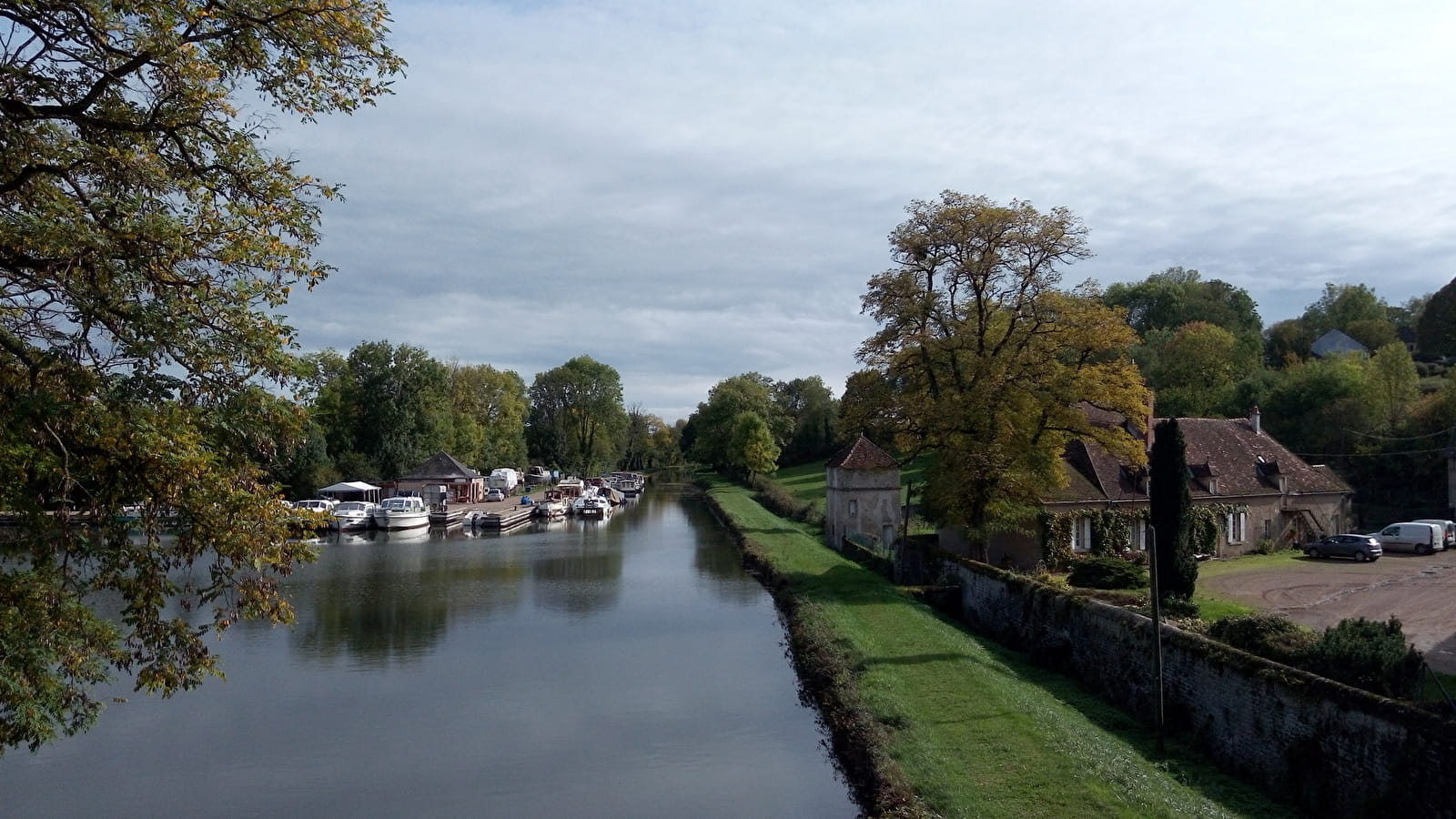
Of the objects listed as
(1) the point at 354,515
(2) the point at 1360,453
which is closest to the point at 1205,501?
(2) the point at 1360,453

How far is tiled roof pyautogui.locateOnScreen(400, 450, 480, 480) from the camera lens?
6500 centimetres

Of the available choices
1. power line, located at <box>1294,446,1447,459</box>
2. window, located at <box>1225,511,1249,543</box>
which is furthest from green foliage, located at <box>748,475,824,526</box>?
power line, located at <box>1294,446,1447,459</box>

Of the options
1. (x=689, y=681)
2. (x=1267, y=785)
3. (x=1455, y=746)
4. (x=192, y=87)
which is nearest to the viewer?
(x=192, y=87)

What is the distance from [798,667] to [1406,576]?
1968 centimetres

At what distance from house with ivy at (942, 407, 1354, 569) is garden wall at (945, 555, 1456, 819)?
39.6ft

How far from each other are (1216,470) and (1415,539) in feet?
21.3

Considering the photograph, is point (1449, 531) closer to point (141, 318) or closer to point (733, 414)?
point (141, 318)

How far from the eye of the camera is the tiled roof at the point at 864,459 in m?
38.5

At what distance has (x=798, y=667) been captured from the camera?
70.3ft

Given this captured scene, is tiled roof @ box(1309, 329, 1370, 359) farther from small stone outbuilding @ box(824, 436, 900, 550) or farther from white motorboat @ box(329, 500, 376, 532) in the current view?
white motorboat @ box(329, 500, 376, 532)

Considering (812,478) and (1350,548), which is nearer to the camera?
(1350,548)

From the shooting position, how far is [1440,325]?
71.8 meters

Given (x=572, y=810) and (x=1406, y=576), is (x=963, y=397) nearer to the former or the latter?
(x=1406, y=576)

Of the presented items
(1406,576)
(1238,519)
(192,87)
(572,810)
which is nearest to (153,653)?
(192,87)
